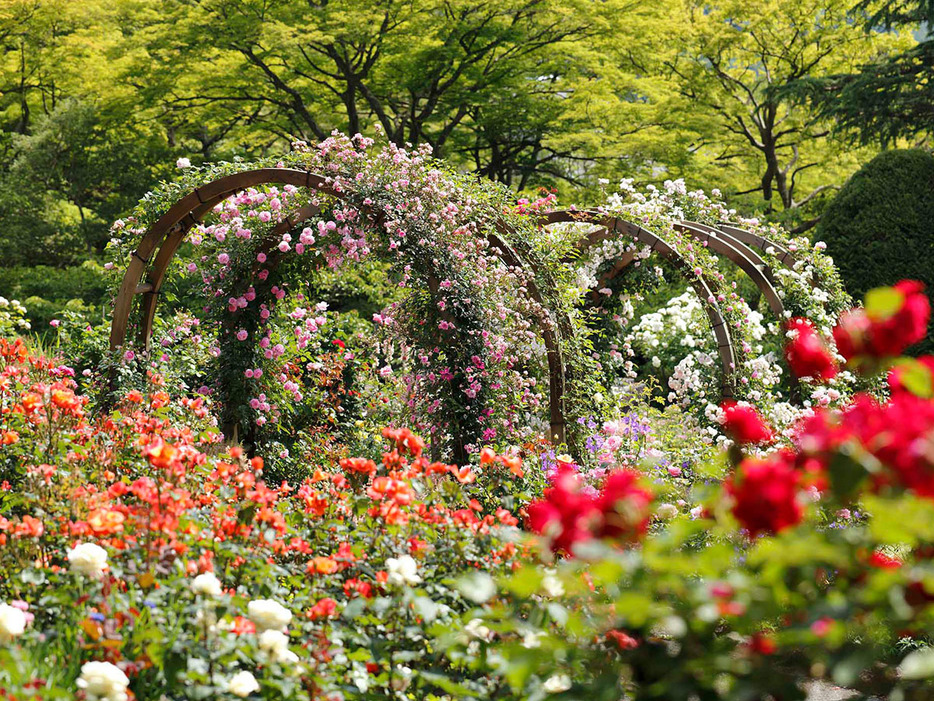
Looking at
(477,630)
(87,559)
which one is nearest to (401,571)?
(477,630)

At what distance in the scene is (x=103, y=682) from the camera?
1842 mm

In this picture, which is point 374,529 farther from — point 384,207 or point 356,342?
point 356,342

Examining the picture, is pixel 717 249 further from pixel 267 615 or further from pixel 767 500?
pixel 767 500

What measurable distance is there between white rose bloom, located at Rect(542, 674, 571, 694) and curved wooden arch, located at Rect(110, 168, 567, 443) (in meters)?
3.56

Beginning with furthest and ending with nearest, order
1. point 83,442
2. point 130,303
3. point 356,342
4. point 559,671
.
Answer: point 356,342 → point 130,303 → point 83,442 → point 559,671

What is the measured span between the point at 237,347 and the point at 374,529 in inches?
140

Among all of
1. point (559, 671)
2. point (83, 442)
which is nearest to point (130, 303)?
point (83, 442)

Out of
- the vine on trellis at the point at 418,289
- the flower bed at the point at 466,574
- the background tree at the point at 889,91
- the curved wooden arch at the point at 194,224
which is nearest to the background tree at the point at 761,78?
the background tree at the point at 889,91

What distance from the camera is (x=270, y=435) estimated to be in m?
6.22

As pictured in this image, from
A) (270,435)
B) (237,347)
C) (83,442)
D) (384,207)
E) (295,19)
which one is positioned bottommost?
(270,435)

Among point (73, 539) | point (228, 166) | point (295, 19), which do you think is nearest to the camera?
point (73, 539)

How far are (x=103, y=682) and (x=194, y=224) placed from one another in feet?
14.4

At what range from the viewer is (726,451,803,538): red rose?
126cm

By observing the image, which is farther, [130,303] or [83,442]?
[130,303]
